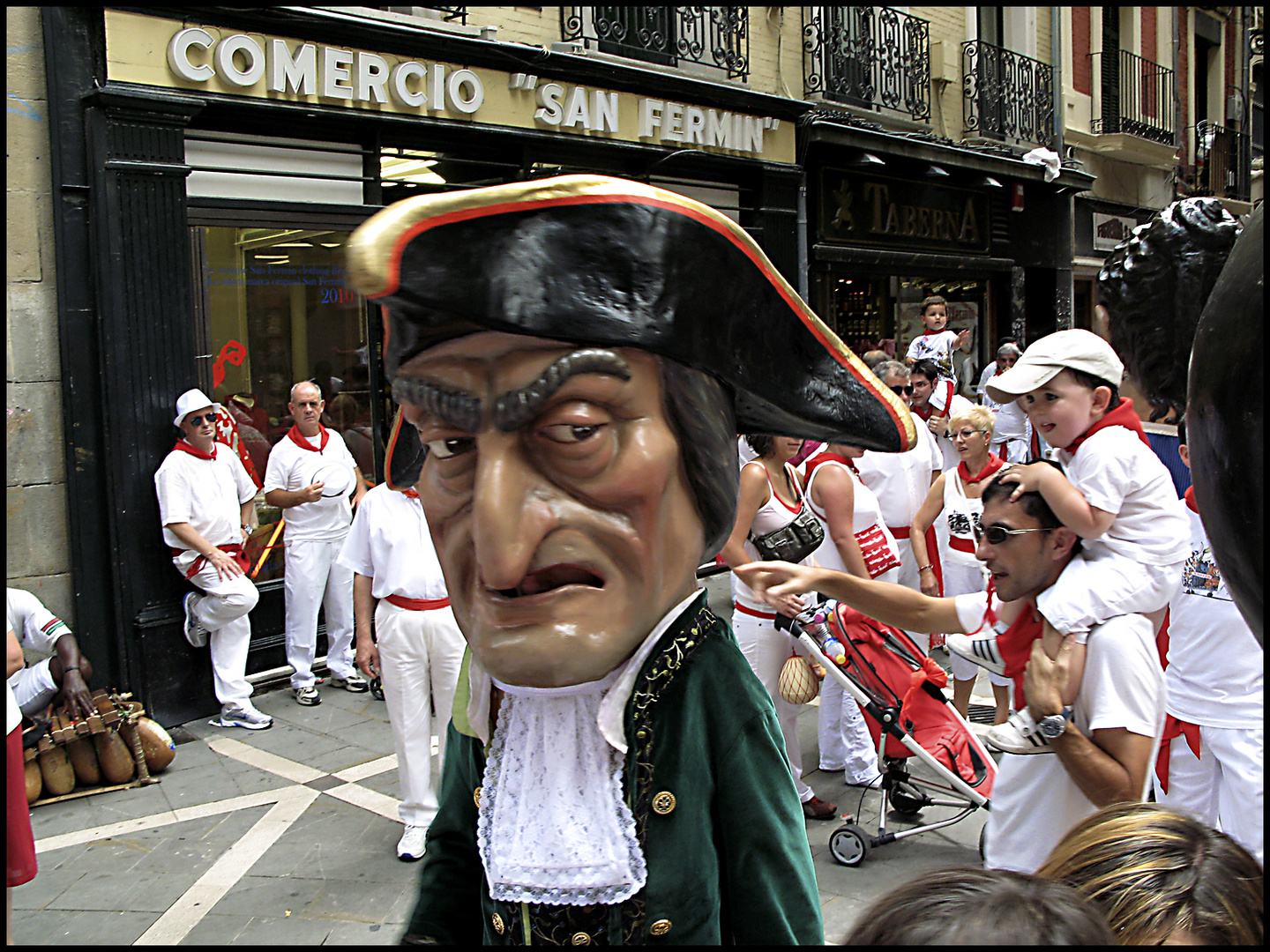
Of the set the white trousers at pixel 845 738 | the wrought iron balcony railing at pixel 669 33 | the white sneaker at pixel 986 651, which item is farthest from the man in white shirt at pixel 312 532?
the white sneaker at pixel 986 651

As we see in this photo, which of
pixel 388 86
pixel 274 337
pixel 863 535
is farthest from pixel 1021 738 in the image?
pixel 388 86

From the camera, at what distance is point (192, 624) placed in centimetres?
640

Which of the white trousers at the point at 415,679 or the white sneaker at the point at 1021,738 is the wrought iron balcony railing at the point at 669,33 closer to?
the white trousers at the point at 415,679

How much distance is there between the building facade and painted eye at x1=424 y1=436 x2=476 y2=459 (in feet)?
7.62

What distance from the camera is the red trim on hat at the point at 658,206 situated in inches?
57.3

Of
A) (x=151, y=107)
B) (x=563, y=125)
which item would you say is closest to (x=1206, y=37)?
(x=563, y=125)

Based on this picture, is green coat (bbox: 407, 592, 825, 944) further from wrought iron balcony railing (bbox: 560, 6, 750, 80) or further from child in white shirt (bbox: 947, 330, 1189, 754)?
wrought iron balcony railing (bbox: 560, 6, 750, 80)

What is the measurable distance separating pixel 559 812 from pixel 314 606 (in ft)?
18.4

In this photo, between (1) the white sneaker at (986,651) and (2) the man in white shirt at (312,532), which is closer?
(1) the white sneaker at (986,651)

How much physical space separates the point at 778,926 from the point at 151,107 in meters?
6.29

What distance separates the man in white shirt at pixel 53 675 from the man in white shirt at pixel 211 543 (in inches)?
40.5

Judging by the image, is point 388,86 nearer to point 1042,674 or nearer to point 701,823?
point 1042,674

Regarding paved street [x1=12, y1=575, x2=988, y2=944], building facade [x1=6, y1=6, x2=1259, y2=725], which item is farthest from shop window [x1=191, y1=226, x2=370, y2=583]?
paved street [x1=12, y1=575, x2=988, y2=944]

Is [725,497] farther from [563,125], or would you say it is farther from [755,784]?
[563,125]
